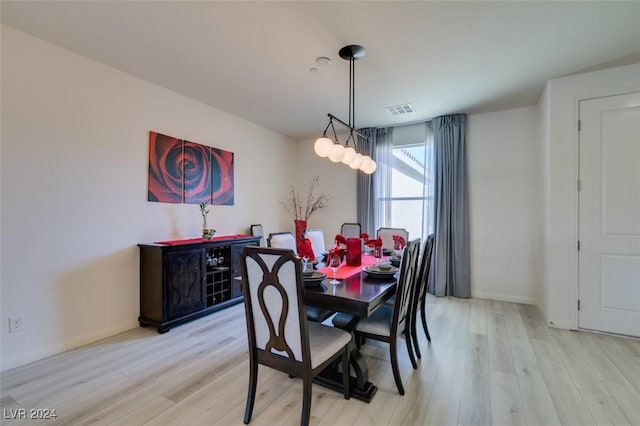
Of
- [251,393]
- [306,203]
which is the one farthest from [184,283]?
[306,203]

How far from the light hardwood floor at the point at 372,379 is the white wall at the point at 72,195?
0.33m

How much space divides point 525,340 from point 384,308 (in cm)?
160

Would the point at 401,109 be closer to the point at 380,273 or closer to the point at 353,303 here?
the point at 380,273

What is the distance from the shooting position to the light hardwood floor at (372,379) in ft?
5.76

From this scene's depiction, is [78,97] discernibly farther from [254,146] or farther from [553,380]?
[553,380]

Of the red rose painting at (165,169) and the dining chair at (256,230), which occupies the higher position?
the red rose painting at (165,169)

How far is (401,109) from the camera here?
160 inches

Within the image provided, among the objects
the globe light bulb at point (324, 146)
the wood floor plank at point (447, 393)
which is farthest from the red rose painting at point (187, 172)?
the wood floor plank at point (447, 393)

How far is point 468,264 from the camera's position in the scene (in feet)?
13.8

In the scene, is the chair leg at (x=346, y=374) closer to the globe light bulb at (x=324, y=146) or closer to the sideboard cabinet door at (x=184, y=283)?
the globe light bulb at (x=324, y=146)

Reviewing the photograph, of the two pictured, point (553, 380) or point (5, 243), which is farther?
point (5, 243)

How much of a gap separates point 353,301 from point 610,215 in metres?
3.08

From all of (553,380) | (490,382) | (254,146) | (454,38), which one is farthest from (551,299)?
(254,146)

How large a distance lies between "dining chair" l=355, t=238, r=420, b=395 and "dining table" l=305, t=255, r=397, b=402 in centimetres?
9
